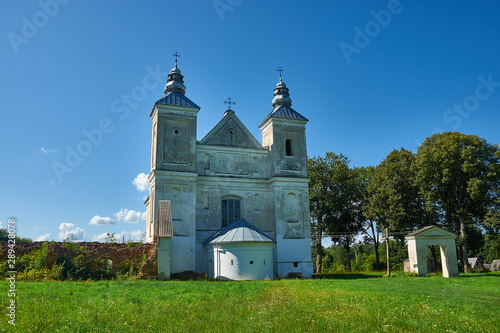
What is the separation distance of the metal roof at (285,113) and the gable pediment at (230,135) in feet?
6.63

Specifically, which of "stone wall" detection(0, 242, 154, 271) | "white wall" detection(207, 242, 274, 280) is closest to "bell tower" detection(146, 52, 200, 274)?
"white wall" detection(207, 242, 274, 280)

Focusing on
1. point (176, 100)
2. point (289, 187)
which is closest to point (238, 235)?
point (289, 187)

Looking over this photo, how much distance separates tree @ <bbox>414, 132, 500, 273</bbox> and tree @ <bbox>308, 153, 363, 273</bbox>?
7.43m

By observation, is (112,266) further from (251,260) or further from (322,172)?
(322,172)

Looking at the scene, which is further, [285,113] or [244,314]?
[285,113]

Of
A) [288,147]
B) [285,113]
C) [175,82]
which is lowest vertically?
[288,147]

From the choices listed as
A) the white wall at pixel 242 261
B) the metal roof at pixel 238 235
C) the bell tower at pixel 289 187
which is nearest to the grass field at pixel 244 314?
the white wall at pixel 242 261

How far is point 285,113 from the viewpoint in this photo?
30.0m

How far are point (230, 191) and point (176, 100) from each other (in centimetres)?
773

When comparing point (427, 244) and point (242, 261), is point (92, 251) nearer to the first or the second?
point (242, 261)

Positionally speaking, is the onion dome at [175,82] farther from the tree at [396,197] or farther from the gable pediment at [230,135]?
the tree at [396,197]

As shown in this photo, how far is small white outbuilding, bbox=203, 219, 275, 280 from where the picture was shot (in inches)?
909

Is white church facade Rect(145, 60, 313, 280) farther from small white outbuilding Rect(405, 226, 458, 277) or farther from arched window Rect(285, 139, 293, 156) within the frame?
small white outbuilding Rect(405, 226, 458, 277)

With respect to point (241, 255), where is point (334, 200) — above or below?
above
